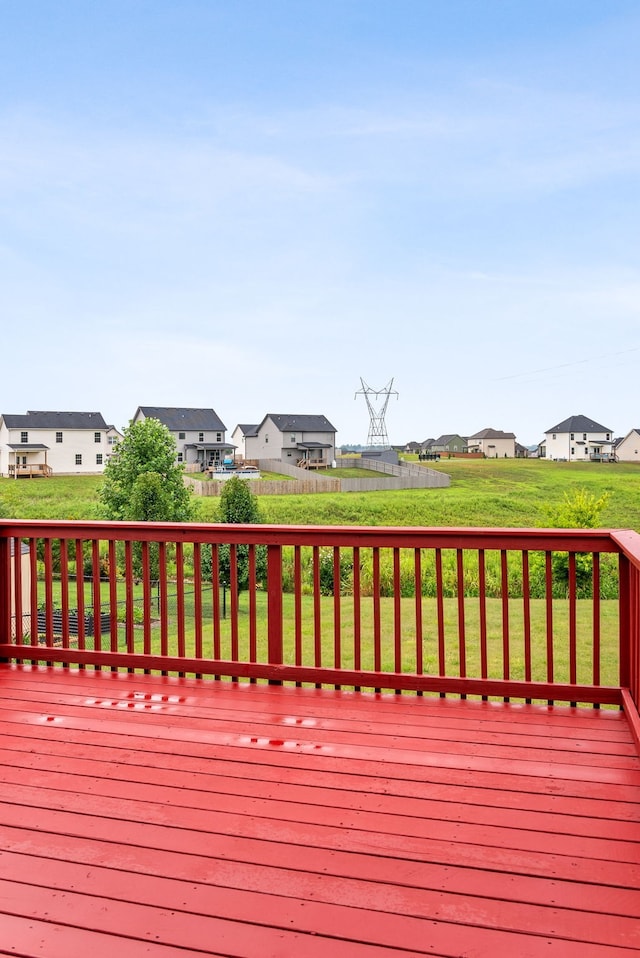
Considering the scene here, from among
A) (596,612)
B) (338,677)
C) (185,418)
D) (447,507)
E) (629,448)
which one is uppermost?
(185,418)

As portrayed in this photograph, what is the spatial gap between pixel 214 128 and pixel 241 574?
10.5m

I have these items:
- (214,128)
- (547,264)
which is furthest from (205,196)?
(547,264)

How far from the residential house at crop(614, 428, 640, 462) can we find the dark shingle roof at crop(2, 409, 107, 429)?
24.4 metres

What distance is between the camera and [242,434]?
4316 cm

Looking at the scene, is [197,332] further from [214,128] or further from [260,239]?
[214,128]

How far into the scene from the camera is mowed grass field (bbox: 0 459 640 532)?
834 inches

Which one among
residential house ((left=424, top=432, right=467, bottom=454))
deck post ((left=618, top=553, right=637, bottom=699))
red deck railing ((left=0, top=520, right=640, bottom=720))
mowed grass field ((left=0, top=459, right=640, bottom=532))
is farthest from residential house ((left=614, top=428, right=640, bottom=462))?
deck post ((left=618, top=553, right=637, bottom=699))

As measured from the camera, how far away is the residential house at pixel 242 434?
42.5 meters

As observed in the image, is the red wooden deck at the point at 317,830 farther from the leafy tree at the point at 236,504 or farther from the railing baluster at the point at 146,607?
the leafy tree at the point at 236,504

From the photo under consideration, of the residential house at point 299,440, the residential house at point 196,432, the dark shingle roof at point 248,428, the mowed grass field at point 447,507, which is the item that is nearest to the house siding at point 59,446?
the mowed grass field at point 447,507

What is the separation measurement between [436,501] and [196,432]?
16.4 meters

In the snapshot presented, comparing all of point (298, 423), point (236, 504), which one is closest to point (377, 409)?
point (298, 423)

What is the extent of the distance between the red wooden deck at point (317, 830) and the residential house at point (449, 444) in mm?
41522

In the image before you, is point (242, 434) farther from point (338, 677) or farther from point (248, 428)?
point (338, 677)
